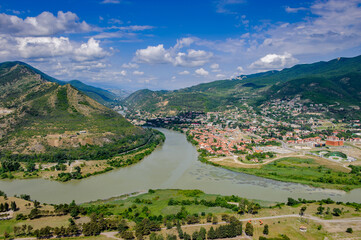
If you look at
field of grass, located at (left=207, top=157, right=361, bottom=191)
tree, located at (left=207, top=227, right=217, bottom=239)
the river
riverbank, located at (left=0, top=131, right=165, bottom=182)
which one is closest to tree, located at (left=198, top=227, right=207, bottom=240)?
tree, located at (left=207, top=227, right=217, bottom=239)

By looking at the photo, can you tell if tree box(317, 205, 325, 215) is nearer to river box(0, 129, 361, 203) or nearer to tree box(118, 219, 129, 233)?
river box(0, 129, 361, 203)

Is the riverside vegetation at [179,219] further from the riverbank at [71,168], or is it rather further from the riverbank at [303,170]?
the riverbank at [71,168]

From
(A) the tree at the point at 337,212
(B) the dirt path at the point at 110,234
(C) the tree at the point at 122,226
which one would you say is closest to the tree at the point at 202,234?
(C) the tree at the point at 122,226

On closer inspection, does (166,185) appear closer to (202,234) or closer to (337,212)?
(202,234)

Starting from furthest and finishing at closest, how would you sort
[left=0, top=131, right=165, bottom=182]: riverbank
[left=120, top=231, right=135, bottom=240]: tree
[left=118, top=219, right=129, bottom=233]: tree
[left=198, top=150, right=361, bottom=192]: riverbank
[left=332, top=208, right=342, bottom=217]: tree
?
[left=0, top=131, right=165, bottom=182]: riverbank → [left=198, top=150, right=361, bottom=192]: riverbank → [left=332, top=208, right=342, bottom=217]: tree → [left=118, top=219, right=129, bottom=233]: tree → [left=120, top=231, right=135, bottom=240]: tree

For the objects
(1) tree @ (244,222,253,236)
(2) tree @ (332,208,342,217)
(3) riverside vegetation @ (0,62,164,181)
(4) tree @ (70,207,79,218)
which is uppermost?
(3) riverside vegetation @ (0,62,164,181)

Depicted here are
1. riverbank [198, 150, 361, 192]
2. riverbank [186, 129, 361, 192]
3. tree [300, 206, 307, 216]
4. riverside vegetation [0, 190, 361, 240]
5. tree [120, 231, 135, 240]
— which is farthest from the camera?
riverbank [186, 129, 361, 192]
